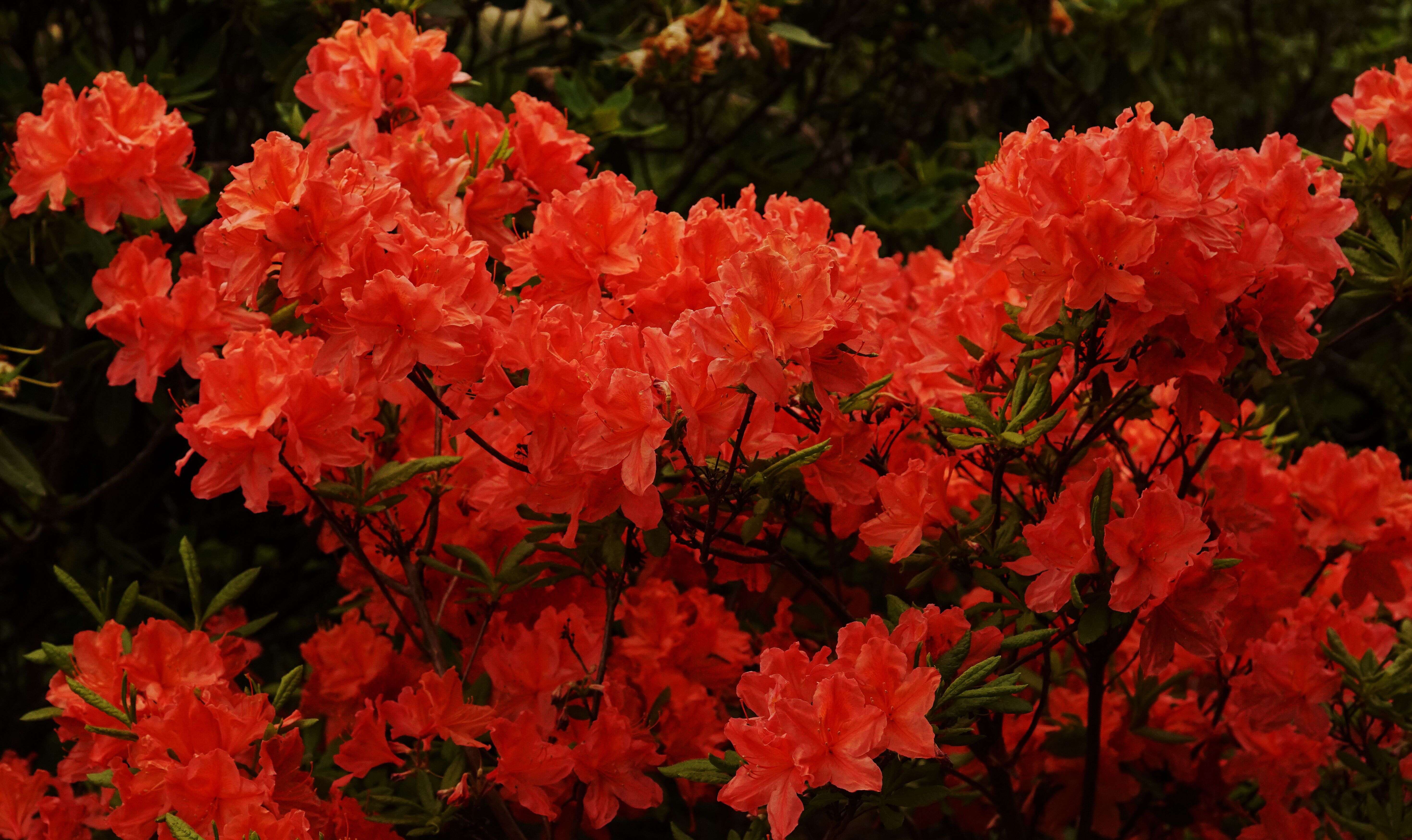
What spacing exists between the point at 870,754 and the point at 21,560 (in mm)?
2306

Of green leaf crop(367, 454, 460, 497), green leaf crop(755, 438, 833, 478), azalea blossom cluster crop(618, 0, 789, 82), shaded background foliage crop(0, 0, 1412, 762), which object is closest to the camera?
green leaf crop(755, 438, 833, 478)

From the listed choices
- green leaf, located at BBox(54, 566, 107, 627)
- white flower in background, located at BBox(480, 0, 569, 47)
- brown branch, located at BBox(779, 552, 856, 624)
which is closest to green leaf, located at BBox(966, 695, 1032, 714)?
brown branch, located at BBox(779, 552, 856, 624)

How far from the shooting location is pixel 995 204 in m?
1.62

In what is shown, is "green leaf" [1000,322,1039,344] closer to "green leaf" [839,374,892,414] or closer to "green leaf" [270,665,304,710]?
"green leaf" [839,374,892,414]

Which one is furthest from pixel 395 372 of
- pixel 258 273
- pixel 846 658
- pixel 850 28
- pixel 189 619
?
pixel 850 28

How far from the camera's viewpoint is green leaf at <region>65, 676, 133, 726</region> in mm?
1747

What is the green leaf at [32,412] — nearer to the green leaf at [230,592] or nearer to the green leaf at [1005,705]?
the green leaf at [230,592]

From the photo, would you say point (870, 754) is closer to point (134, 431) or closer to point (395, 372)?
point (395, 372)

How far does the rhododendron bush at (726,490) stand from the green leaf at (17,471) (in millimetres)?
290

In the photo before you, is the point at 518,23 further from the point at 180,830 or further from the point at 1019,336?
the point at 180,830

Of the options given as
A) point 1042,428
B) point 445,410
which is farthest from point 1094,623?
point 445,410

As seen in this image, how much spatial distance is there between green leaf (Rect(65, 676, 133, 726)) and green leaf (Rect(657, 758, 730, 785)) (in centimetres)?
72

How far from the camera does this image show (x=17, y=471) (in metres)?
2.30

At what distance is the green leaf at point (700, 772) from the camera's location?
1648mm
